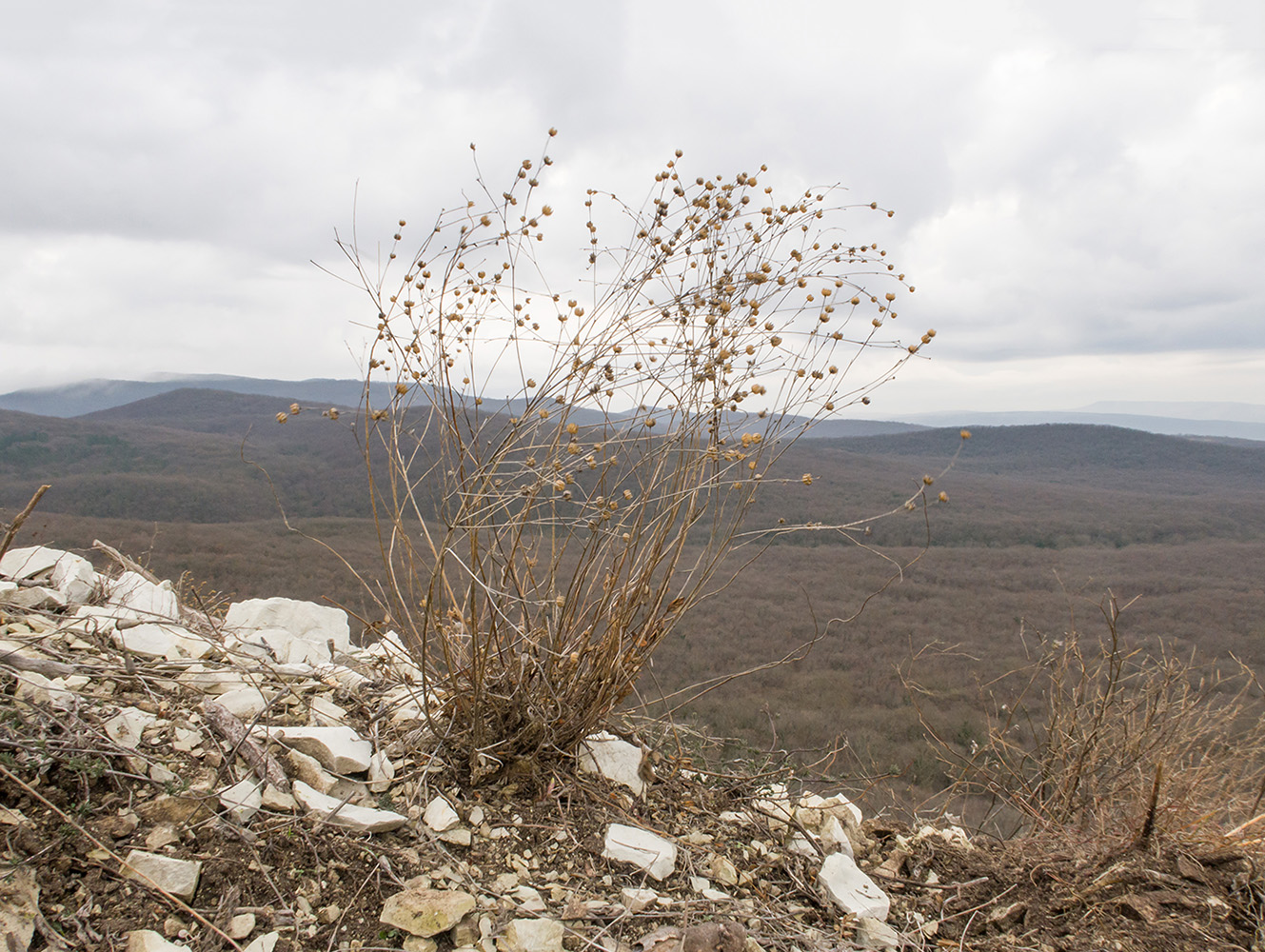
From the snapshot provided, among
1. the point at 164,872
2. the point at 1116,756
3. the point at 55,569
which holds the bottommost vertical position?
the point at 1116,756

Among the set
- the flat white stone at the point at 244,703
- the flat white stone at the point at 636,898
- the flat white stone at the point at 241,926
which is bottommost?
the flat white stone at the point at 636,898

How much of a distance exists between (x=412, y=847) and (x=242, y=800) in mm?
443

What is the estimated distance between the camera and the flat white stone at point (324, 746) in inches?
81.1

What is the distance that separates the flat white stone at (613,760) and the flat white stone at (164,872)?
45.4 inches

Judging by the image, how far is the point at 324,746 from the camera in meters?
2.06

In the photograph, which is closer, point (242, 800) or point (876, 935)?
point (242, 800)

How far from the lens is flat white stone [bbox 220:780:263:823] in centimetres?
175

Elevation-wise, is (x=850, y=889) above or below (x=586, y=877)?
below

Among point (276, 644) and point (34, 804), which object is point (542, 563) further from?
point (34, 804)

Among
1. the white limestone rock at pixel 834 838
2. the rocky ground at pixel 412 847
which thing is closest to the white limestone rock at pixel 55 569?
the rocky ground at pixel 412 847

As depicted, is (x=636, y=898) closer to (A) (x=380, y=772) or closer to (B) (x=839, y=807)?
(A) (x=380, y=772)

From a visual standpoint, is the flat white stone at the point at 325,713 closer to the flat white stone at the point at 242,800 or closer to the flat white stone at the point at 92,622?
the flat white stone at the point at 242,800

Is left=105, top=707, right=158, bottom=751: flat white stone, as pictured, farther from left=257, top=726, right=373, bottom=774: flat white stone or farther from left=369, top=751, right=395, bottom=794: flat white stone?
left=369, top=751, right=395, bottom=794: flat white stone

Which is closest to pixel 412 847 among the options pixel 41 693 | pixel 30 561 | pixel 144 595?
pixel 41 693
